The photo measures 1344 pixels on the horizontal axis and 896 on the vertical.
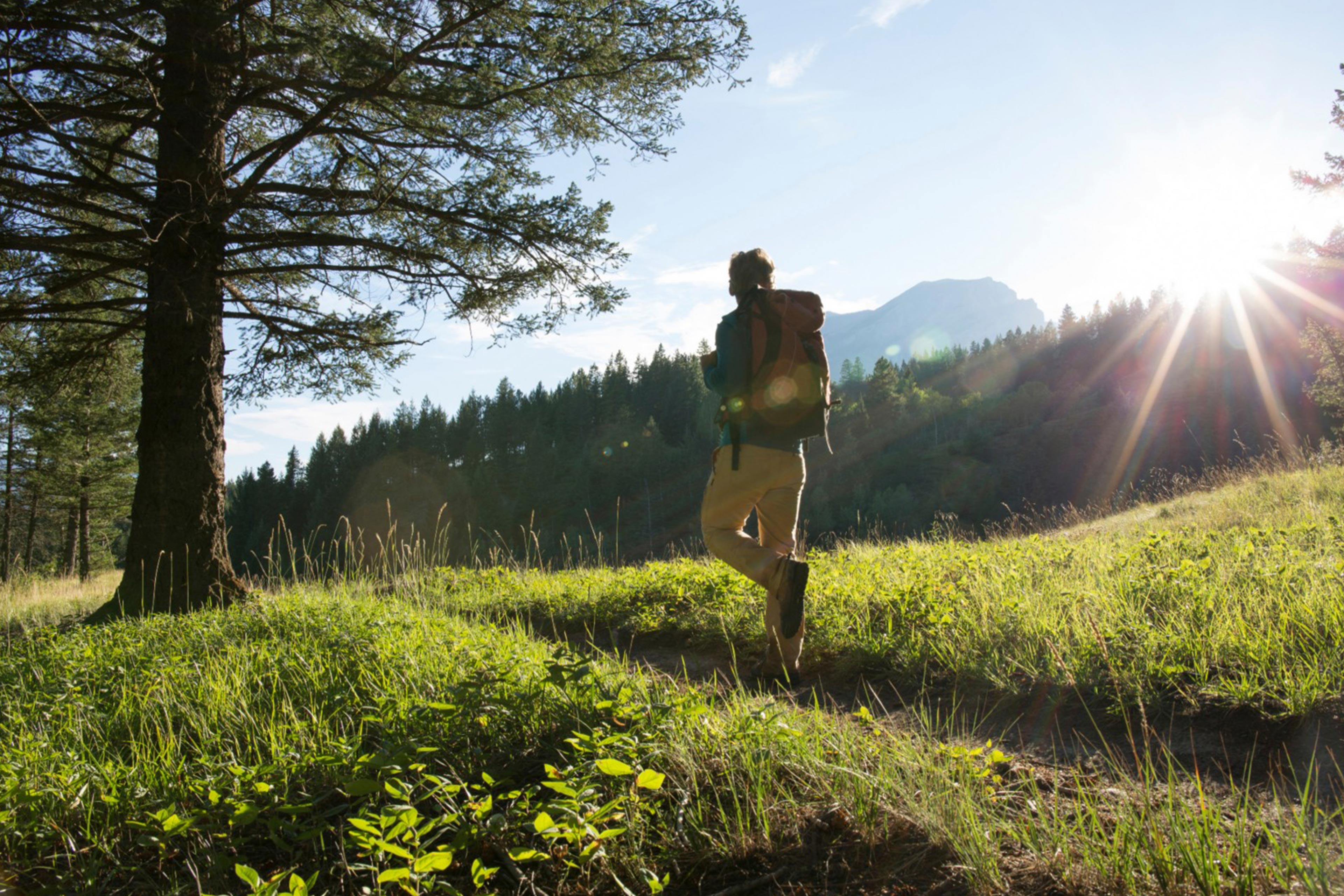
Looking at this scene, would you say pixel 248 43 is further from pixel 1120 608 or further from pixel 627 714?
pixel 1120 608

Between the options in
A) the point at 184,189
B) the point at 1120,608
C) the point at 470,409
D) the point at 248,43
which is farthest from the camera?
the point at 470,409

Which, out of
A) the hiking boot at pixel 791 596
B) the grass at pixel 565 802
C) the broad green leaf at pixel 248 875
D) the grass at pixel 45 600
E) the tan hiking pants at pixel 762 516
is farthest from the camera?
the grass at pixel 45 600

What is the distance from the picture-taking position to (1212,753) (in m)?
2.22

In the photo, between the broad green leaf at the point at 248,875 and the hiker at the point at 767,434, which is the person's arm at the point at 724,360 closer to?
the hiker at the point at 767,434

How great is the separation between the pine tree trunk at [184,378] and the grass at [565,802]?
143 inches

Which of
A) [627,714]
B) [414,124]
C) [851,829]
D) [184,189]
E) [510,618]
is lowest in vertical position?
[510,618]

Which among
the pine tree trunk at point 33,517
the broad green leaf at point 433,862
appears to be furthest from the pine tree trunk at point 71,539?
the broad green leaf at point 433,862

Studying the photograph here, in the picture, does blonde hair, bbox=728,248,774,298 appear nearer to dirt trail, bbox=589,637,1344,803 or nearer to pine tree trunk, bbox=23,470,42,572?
dirt trail, bbox=589,637,1344,803

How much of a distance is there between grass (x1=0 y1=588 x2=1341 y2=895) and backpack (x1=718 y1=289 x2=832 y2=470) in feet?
4.57

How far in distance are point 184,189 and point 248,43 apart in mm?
1407

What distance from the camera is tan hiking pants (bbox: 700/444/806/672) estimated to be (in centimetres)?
343

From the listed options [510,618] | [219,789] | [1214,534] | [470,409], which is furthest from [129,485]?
[470,409]

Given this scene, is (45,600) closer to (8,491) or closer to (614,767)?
(614,767)

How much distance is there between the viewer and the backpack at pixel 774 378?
347 centimetres
